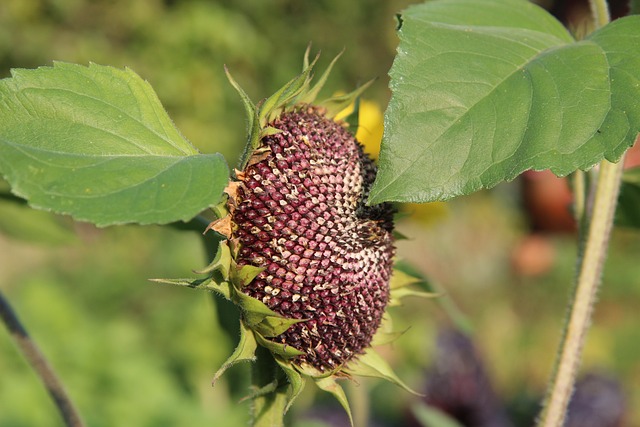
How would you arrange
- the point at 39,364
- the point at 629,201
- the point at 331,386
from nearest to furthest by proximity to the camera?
the point at 331,386 → the point at 39,364 → the point at 629,201

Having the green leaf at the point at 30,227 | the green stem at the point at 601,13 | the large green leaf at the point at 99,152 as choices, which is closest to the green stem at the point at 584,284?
the green stem at the point at 601,13

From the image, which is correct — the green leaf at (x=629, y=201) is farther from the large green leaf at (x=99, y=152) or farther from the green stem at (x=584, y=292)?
the large green leaf at (x=99, y=152)

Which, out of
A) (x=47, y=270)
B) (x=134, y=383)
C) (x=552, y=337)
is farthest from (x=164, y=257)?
(x=552, y=337)

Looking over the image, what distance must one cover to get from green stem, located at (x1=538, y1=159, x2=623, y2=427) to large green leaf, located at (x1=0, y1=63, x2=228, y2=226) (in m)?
0.33

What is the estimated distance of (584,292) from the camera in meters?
0.72

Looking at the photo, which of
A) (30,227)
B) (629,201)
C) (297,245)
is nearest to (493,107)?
(297,245)

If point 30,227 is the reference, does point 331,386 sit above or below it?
above

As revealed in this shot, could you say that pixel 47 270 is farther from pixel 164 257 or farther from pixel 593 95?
pixel 593 95

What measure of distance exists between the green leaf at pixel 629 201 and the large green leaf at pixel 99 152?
468 millimetres

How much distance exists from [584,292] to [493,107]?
228 mm

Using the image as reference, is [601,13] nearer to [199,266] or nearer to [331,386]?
[331,386]

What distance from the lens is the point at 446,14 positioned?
0.63 m

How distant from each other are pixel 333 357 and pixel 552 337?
3.33m

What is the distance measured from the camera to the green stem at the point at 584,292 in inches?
28.0
